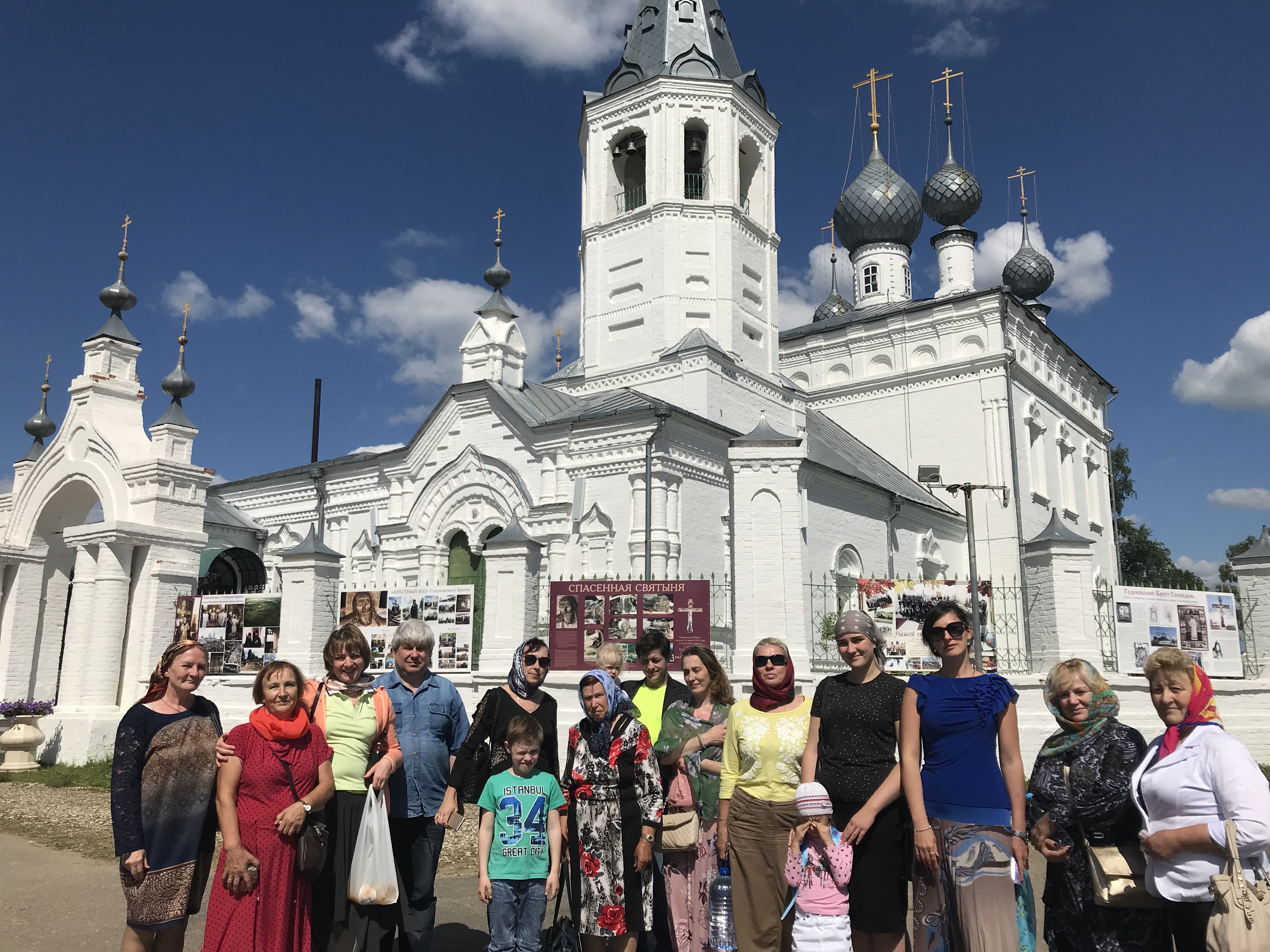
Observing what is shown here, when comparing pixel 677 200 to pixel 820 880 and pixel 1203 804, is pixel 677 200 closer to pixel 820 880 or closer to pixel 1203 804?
pixel 820 880

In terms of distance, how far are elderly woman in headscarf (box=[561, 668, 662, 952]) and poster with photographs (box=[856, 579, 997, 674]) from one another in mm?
6198

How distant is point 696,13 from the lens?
21.0 m

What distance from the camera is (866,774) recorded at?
157 inches

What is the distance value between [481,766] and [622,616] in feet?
18.1

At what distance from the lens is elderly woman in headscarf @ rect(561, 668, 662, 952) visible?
4.42m

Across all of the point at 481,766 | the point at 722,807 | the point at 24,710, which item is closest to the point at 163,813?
the point at 481,766

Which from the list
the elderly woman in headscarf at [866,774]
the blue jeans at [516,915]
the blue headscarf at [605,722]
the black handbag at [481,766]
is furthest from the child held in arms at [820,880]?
the black handbag at [481,766]

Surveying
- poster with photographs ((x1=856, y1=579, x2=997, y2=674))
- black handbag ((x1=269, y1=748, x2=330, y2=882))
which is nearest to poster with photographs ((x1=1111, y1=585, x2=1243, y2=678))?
poster with photographs ((x1=856, y1=579, x2=997, y2=674))

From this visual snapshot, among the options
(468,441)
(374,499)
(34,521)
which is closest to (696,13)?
(468,441)

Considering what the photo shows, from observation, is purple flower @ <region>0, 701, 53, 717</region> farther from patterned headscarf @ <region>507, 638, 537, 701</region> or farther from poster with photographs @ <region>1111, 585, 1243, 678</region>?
poster with photographs @ <region>1111, 585, 1243, 678</region>

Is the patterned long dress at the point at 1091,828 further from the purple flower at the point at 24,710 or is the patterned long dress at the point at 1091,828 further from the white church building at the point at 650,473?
the purple flower at the point at 24,710

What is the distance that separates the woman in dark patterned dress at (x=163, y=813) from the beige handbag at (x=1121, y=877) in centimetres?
356

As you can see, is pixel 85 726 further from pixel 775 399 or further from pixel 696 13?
pixel 696 13

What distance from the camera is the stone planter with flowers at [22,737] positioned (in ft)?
42.8
